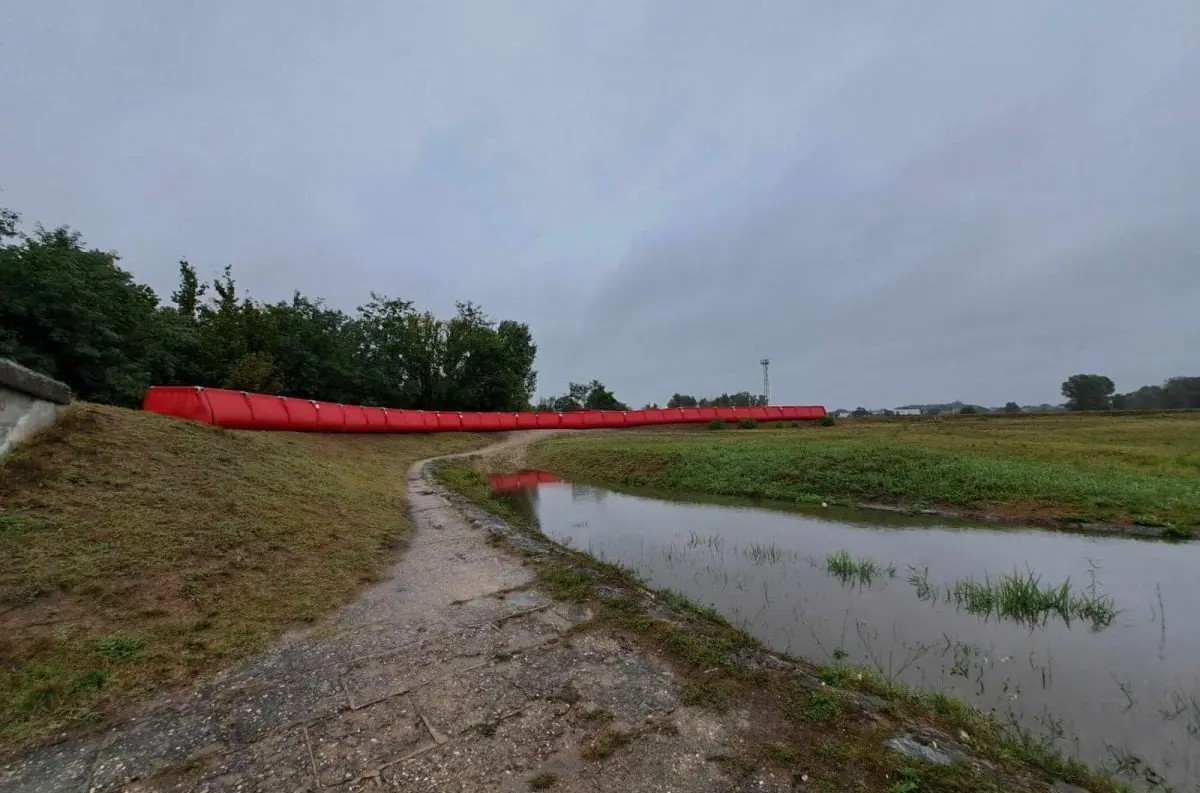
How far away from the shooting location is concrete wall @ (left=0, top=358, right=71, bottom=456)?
24.0 ft

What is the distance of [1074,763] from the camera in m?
4.00

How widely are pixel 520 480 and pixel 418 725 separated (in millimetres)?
18817

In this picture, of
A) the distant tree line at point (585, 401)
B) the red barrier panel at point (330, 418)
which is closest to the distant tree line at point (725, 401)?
the distant tree line at point (585, 401)

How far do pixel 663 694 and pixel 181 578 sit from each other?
592 centimetres

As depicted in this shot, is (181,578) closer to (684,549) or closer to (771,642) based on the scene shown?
(771,642)

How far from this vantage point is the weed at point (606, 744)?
363 cm

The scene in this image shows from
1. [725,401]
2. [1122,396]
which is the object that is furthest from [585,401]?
[1122,396]

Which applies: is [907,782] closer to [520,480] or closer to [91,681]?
[91,681]

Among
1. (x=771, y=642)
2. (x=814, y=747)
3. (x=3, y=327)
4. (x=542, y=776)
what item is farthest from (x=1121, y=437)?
(x=3, y=327)

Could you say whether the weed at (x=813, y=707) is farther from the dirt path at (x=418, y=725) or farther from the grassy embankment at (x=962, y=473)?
the grassy embankment at (x=962, y=473)

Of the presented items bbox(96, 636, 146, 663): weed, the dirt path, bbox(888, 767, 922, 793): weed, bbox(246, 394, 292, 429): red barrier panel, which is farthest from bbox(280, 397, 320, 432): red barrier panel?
bbox(888, 767, 922, 793): weed

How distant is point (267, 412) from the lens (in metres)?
19.8

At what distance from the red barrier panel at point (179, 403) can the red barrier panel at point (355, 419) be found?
7789 millimetres

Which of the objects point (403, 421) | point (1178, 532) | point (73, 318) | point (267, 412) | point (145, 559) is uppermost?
point (73, 318)
